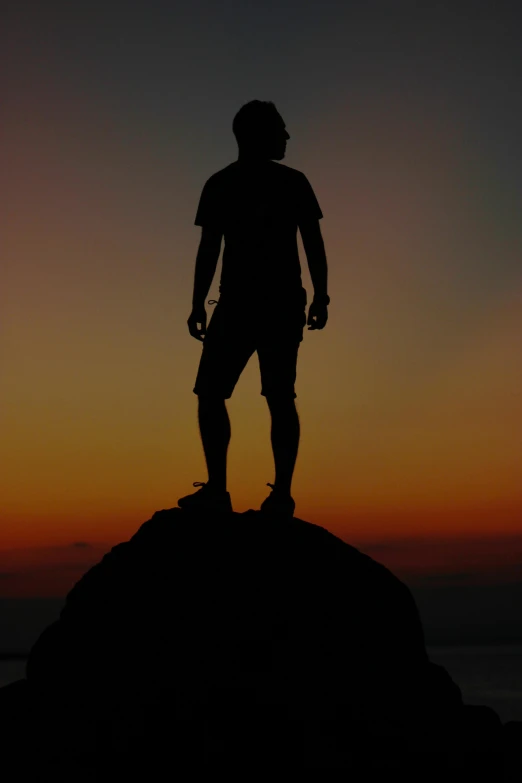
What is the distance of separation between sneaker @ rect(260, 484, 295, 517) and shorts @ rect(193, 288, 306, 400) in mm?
984

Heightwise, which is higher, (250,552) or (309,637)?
(250,552)

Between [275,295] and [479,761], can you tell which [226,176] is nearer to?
[275,295]

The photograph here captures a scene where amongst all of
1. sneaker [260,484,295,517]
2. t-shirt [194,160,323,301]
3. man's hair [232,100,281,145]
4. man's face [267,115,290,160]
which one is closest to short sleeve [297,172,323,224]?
t-shirt [194,160,323,301]

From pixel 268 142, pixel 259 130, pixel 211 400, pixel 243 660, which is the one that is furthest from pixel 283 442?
pixel 259 130

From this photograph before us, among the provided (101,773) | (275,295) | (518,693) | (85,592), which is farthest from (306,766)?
(518,693)

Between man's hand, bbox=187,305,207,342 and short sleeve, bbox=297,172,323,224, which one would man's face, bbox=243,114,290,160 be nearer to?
short sleeve, bbox=297,172,323,224

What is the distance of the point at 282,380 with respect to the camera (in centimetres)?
945

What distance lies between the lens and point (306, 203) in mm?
9773

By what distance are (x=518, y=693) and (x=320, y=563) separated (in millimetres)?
137844

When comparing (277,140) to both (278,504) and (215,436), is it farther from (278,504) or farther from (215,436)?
(278,504)

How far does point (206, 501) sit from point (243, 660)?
69.9 inches

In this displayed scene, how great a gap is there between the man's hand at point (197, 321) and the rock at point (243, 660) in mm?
1848

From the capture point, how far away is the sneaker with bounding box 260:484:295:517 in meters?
9.38

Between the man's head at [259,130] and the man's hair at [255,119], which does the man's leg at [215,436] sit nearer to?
the man's head at [259,130]
